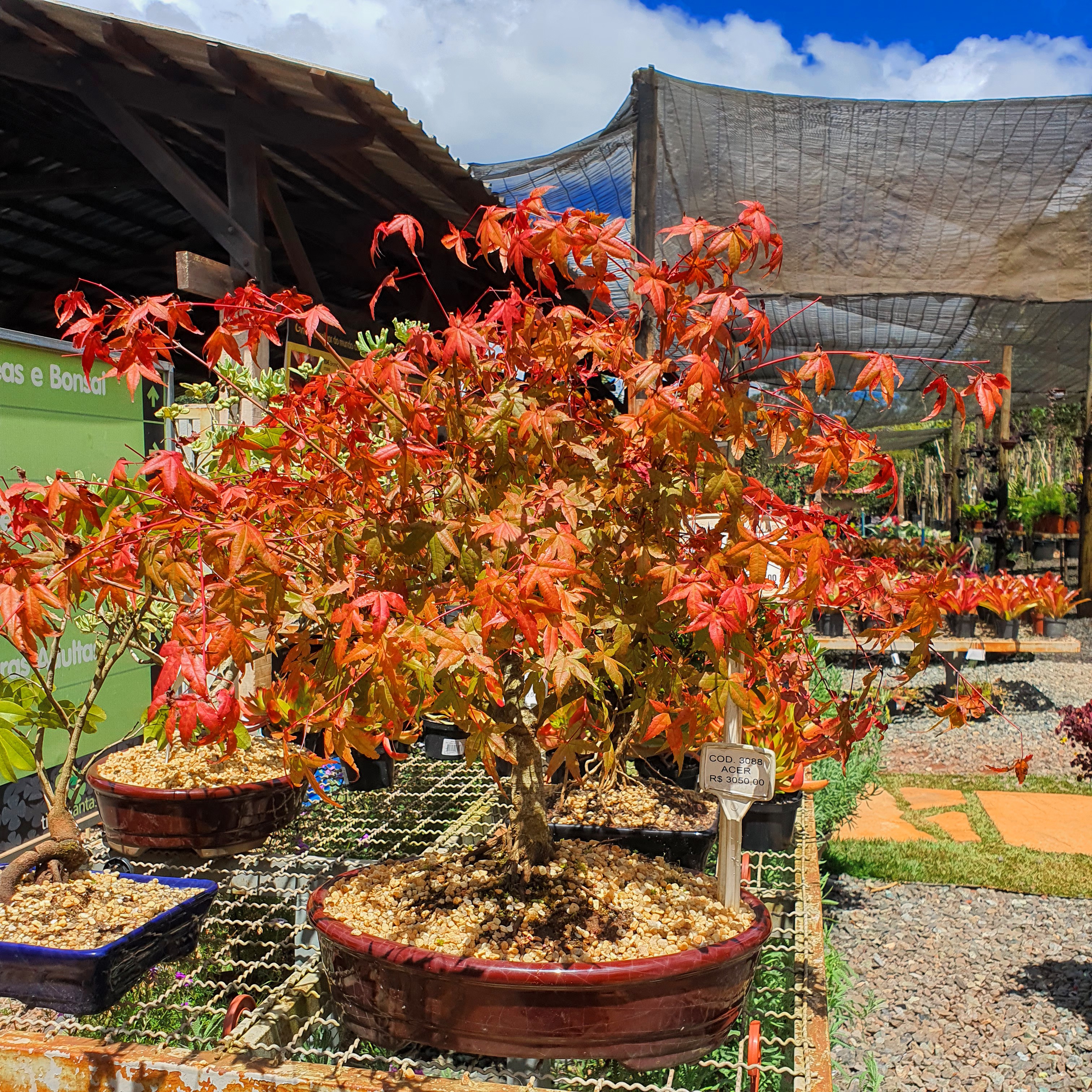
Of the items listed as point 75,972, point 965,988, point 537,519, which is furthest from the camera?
point 965,988

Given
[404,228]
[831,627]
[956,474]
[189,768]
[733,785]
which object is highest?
[404,228]

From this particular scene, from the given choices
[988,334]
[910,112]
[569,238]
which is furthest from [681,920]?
[988,334]

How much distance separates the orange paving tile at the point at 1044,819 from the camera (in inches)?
183

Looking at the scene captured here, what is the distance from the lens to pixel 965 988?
3355 mm

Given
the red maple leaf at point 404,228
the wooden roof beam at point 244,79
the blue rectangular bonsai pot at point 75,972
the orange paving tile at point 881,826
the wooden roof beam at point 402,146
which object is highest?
the wooden roof beam at point 244,79

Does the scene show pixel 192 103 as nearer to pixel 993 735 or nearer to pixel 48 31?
pixel 48 31

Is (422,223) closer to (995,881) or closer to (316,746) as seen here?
(316,746)

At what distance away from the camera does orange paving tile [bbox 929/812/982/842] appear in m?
4.75

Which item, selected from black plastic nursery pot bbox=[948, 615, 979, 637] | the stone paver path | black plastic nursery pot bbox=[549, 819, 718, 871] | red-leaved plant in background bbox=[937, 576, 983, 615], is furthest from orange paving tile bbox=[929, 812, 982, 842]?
black plastic nursery pot bbox=[549, 819, 718, 871]

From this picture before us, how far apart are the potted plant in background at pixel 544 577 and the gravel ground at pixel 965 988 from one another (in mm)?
1455

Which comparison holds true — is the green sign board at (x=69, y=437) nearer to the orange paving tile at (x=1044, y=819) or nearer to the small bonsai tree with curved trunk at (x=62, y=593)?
the small bonsai tree with curved trunk at (x=62, y=593)

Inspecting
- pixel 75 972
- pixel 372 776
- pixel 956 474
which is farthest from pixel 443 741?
pixel 956 474

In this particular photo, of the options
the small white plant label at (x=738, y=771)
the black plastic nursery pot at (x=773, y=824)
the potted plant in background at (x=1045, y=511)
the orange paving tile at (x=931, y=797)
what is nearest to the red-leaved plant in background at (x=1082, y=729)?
the black plastic nursery pot at (x=773, y=824)

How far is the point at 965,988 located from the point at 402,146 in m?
3.65
